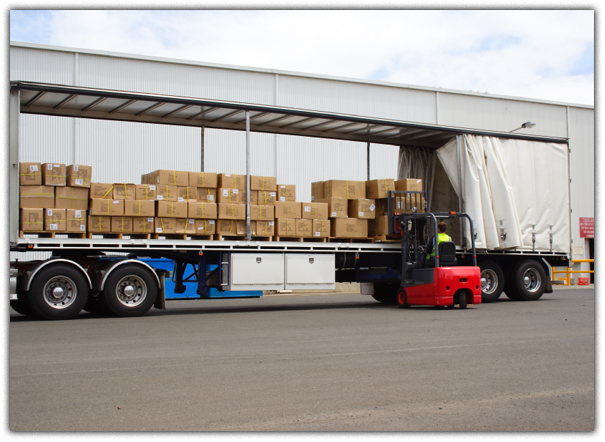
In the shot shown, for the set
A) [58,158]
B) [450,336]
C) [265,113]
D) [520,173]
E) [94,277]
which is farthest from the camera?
[58,158]

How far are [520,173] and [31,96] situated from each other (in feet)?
38.6

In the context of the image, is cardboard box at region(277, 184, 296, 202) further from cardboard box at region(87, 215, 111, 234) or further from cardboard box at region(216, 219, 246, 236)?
cardboard box at region(87, 215, 111, 234)

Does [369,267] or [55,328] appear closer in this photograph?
[55,328]

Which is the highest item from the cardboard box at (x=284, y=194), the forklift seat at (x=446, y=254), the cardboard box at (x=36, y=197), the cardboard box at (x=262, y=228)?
the cardboard box at (x=284, y=194)

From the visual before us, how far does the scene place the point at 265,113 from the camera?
48.5ft

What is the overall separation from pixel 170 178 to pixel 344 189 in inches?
167

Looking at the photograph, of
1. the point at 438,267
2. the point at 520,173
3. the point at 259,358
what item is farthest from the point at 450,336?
the point at 520,173

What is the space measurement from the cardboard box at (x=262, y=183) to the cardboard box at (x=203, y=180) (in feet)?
2.70

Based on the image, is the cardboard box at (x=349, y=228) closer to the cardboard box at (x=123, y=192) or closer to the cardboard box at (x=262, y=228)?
the cardboard box at (x=262, y=228)

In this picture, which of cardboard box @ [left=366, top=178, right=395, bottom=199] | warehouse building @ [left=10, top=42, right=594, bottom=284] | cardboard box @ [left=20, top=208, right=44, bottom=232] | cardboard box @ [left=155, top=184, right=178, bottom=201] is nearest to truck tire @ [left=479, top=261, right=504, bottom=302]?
warehouse building @ [left=10, top=42, right=594, bottom=284]

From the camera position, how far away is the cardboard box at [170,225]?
1282 centimetres

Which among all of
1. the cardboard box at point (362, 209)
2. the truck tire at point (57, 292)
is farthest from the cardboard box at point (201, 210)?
the cardboard box at point (362, 209)

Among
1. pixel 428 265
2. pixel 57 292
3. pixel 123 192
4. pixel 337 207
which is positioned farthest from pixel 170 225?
pixel 428 265

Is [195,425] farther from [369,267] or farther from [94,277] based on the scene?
[369,267]
